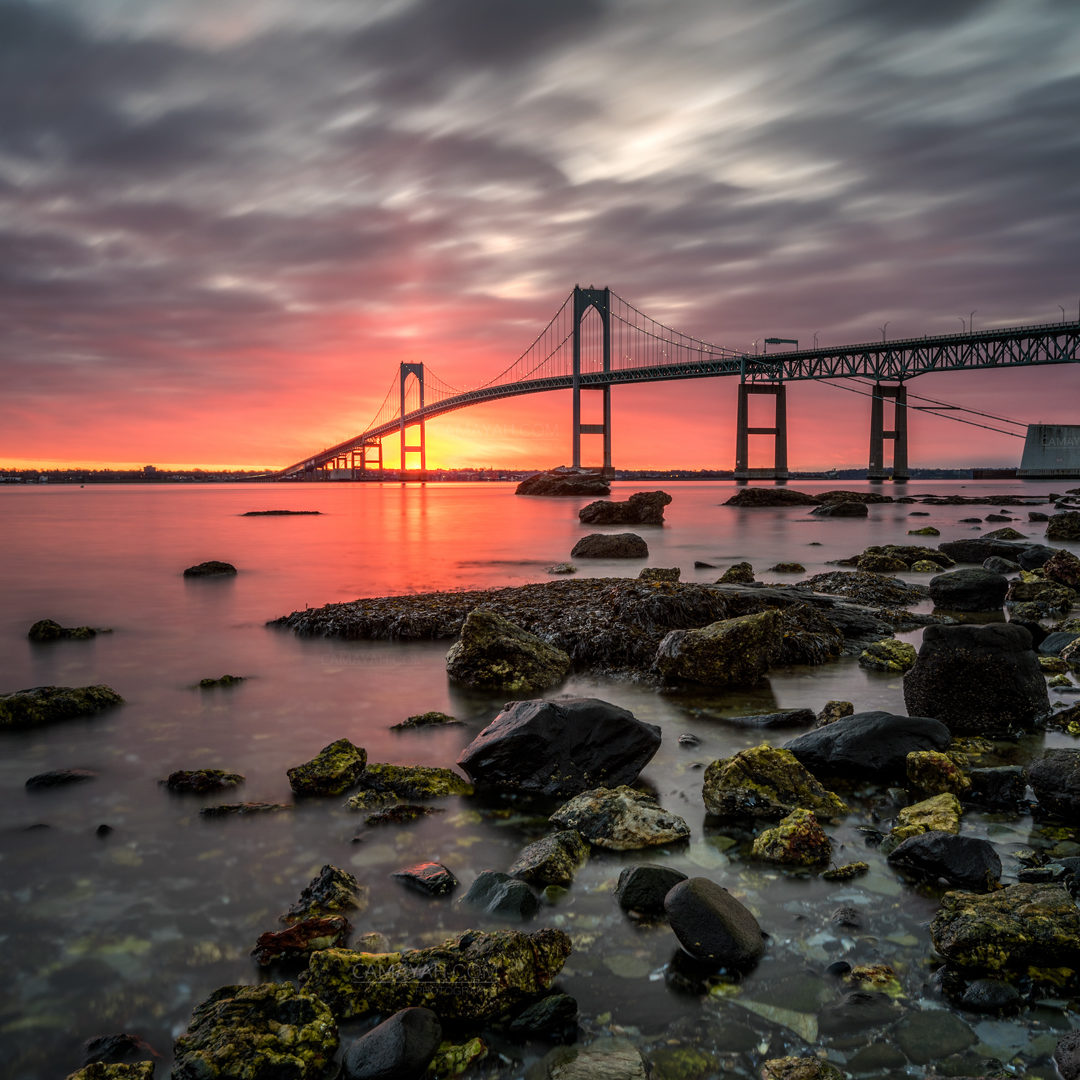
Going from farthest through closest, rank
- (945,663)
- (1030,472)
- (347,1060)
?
(1030,472), (945,663), (347,1060)

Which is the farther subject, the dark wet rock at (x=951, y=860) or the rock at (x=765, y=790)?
the rock at (x=765, y=790)

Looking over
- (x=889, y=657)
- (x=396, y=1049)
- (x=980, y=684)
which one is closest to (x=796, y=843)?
(x=396, y=1049)

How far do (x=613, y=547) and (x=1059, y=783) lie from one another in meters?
14.0

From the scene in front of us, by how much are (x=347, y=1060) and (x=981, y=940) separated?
2.08 metres

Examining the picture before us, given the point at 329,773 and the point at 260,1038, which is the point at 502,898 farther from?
the point at 329,773

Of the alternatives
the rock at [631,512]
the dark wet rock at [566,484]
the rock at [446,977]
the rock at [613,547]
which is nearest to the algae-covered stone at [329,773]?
the rock at [446,977]

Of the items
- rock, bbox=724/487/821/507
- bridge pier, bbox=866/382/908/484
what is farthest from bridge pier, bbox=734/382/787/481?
rock, bbox=724/487/821/507

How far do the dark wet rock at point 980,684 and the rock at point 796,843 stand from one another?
2.24 meters

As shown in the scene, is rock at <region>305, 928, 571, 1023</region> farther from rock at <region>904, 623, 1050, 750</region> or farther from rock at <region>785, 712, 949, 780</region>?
rock at <region>904, 623, 1050, 750</region>

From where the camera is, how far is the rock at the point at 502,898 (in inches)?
118

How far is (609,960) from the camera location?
106 inches

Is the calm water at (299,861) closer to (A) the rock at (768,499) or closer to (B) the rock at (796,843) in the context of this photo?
(B) the rock at (796,843)

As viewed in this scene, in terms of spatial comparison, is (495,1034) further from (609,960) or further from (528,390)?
(528,390)

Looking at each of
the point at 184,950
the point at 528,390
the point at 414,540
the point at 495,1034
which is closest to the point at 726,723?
the point at 495,1034
